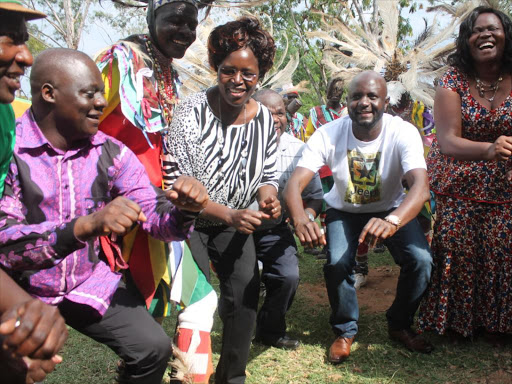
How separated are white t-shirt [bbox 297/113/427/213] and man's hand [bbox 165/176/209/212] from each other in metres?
1.68

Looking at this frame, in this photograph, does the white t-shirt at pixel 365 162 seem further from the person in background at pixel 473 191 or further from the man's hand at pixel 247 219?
the man's hand at pixel 247 219

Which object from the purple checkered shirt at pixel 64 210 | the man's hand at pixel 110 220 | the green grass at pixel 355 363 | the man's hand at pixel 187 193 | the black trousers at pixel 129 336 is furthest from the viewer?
the green grass at pixel 355 363

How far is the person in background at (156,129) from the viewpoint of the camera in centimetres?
272

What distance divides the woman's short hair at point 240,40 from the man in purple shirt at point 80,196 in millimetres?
1060

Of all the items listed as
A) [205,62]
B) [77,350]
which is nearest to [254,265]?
[77,350]

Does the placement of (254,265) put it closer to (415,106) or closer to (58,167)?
(58,167)

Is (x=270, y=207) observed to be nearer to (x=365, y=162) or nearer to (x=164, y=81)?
(x=164, y=81)

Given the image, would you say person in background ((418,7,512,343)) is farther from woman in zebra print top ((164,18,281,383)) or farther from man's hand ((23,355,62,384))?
man's hand ((23,355,62,384))

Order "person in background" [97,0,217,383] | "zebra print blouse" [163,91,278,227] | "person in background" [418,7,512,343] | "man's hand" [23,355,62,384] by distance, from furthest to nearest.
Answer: "person in background" [418,7,512,343]
"zebra print blouse" [163,91,278,227]
"person in background" [97,0,217,383]
"man's hand" [23,355,62,384]

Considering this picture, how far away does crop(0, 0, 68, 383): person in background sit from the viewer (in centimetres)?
147

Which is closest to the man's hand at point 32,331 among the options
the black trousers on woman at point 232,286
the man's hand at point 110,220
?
the man's hand at point 110,220

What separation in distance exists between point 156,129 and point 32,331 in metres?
1.50

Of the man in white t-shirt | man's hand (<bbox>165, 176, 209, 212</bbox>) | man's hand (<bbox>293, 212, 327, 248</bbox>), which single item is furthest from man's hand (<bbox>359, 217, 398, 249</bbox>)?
man's hand (<bbox>165, 176, 209, 212</bbox>)

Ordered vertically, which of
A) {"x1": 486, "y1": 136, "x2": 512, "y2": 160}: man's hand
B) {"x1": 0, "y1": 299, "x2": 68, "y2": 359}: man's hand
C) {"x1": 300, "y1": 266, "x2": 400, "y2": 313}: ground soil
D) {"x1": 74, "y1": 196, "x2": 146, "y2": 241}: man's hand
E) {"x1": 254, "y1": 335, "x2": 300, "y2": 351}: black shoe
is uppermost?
{"x1": 486, "y1": 136, "x2": 512, "y2": 160}: man's hand
